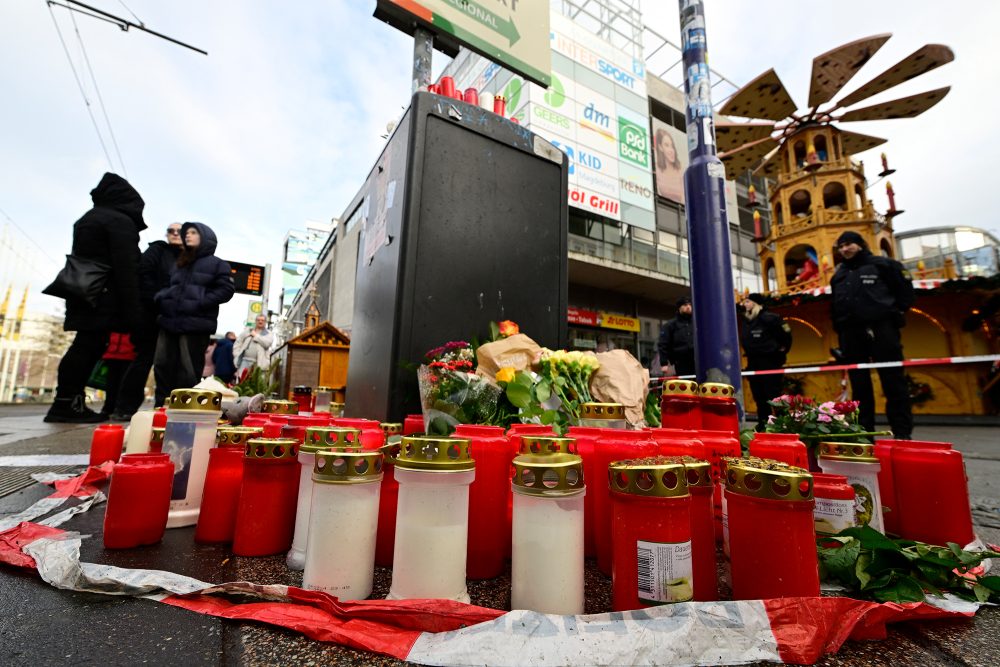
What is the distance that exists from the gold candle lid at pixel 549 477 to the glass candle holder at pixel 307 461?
0.38m

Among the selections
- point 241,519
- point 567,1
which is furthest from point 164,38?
point 567,1

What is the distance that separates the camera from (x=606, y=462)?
111 centimetres

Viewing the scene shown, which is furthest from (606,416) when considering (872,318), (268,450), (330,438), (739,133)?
(739,133)

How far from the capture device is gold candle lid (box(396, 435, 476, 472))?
82 cm

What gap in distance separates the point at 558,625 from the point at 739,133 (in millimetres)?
13945

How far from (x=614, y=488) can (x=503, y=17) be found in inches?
139

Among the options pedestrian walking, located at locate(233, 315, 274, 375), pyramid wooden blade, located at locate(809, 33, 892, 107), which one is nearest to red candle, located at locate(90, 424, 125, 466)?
pedestrian walking, located at locate(233, 315, 274, 375)

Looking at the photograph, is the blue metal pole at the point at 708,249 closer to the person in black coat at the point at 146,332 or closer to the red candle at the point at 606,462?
the red candle at the point at 606,462

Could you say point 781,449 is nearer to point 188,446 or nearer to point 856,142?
point 188,446

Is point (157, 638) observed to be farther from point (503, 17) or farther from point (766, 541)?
point (503, 17)

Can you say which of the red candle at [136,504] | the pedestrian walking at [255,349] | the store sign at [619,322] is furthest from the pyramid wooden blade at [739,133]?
the red candle at [136,504]

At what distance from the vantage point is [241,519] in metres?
1.11

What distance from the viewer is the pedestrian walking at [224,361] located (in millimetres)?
7711

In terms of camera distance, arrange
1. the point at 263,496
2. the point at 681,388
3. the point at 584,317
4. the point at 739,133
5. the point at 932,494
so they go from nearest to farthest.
→ the point at 263,496
the point at 932,494
the point at 681,388
the point at 739,133
the point at 584,317
